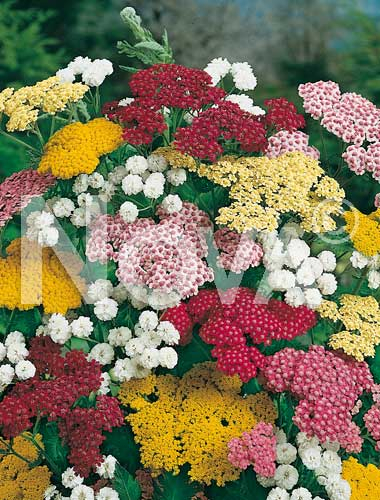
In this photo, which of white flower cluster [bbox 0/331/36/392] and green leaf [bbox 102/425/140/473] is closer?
white flower cluster [bbox 0/331/36/392]

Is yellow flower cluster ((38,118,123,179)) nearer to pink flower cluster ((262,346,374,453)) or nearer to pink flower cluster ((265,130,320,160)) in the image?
pink flower cluster ((265,130,320,160))

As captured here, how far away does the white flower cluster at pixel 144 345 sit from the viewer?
2.36m

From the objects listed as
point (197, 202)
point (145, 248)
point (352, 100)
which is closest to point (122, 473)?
point (145, 248)

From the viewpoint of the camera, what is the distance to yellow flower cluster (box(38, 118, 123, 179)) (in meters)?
2.43

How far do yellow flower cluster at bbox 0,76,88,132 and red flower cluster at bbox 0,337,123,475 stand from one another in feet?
1.99

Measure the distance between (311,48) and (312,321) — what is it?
619cm

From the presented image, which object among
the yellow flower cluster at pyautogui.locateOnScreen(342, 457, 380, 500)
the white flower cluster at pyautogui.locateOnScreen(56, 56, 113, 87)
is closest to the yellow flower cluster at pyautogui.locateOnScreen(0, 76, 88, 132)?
the white flower cluster at pyautogui.locateOnScreen(56, 56, 113, 87)

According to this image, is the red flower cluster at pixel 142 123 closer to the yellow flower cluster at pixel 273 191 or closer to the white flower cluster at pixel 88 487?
the yellow flower cluster at pixel 273 191

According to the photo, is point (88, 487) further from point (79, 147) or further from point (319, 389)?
point (79, 147)

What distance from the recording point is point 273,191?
2438 mm

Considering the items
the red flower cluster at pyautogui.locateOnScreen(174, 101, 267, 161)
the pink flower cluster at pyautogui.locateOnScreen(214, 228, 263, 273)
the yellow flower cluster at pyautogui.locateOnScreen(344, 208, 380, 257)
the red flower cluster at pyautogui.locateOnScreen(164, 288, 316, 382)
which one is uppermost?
the red flower cluster at pyautogui.locateOnScreen(174, 101, 267, 161)

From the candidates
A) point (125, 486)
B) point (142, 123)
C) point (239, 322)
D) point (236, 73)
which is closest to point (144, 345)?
point (239, 322)

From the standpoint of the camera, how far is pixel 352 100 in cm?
266

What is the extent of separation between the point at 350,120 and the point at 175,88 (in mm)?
503
